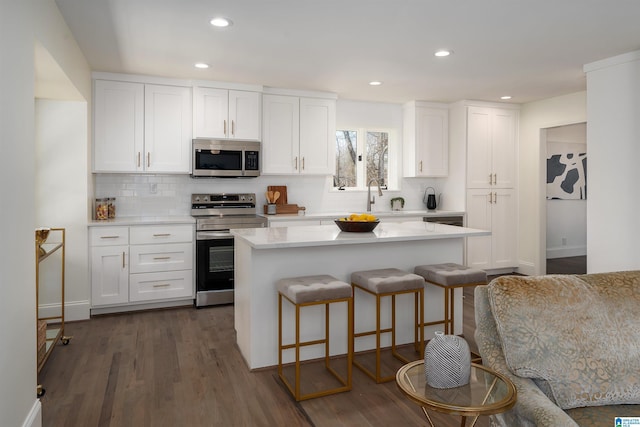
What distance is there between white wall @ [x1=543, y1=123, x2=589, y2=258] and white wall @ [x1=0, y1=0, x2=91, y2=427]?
283 inches

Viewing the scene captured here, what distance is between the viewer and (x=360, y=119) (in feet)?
19.2

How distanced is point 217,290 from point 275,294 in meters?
1.75

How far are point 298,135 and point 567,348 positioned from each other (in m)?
4.08

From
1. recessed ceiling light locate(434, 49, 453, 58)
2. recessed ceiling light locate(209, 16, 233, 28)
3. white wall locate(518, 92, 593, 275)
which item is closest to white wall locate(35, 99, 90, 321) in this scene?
recessed ceiling light locate(209, 16, 233, 28)

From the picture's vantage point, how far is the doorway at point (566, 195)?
7203 millimetres

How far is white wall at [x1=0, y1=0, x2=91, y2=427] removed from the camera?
179 cm

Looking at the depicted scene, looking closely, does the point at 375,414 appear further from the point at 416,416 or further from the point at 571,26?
the point at 571,26

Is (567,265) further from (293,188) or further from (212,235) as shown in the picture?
(212,235)

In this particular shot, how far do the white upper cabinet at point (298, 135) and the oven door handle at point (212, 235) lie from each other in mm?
931

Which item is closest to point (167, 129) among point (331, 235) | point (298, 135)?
point (298, 135)

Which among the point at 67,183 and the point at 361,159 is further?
the point at 361,159

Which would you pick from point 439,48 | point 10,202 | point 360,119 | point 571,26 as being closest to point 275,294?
point 10,202

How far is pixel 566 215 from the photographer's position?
7.50m

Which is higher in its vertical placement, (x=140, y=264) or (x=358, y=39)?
(x=358, y=39)
